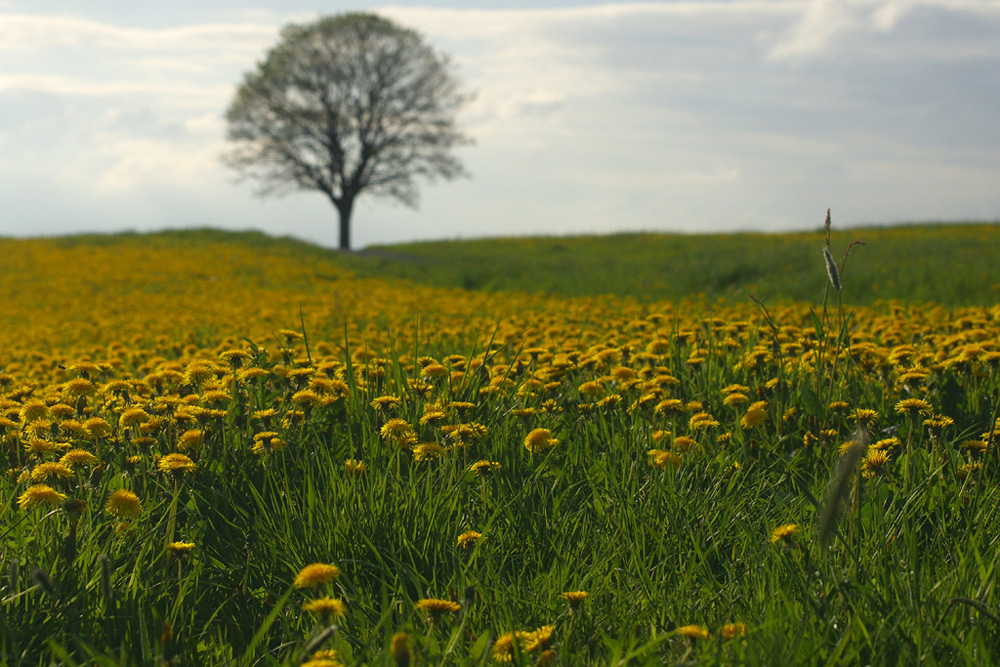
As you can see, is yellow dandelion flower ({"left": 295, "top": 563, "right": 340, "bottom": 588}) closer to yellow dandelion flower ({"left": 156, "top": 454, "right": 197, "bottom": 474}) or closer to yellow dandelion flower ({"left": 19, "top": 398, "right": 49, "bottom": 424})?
yellow dandelion flower ({"left": 156, "top": 454, "right": 197, "bottom": 474})

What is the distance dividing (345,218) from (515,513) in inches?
1414

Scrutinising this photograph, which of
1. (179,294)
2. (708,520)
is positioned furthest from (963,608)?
(179,294)

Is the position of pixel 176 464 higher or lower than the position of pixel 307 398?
lower

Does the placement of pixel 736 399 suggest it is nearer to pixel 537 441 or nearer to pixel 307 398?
pixel 537 441

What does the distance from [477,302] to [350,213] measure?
27.5 meters

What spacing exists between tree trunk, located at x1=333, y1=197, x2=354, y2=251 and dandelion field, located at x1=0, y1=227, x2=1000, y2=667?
3372cm

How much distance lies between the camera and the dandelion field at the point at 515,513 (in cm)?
188

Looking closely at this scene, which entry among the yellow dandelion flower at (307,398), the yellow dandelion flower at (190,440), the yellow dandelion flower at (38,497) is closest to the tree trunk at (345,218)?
the yellow dandelion flower at (307,398)

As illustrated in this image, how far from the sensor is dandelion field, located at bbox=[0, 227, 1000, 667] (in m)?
1.88

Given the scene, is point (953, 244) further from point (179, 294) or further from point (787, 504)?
point (787, 504)

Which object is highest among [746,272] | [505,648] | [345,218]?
[345,218]

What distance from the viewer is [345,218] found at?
37156mm

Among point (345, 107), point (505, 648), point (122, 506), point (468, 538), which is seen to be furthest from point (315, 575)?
point (345, 107)

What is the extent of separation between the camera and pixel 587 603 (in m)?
2.08
